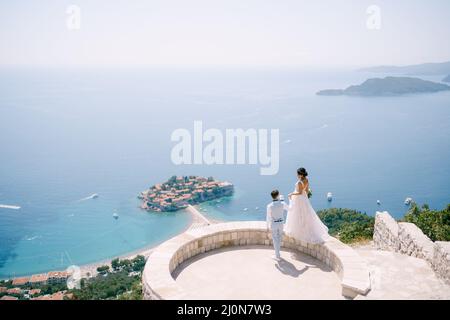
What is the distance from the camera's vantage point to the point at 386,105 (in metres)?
127

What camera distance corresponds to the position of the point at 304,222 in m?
6.02

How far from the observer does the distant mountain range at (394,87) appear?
134m

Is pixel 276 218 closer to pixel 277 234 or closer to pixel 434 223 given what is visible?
pixel 277 234

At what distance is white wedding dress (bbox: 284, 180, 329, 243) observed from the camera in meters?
5.96

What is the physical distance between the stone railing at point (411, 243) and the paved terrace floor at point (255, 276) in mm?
1424

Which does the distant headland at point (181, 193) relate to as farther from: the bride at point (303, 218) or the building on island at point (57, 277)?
the bride at point (303, 218)

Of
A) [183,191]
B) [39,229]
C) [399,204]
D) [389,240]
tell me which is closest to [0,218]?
[39,229]

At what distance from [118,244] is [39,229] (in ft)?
49.4

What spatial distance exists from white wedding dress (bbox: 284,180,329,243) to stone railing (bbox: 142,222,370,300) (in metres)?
0.13

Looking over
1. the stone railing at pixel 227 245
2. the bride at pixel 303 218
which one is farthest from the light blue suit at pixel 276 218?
the stone railing at pixel 227 245

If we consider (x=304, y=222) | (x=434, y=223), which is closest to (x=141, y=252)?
(x=434, y=223)

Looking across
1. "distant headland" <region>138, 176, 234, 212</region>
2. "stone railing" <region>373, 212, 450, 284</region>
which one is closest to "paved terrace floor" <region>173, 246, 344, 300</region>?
"stone railing" <region>373, 212, 450, 284</region>

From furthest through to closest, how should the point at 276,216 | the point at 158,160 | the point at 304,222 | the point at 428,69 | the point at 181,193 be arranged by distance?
the point at 428,69 < the point at 158,160 < the point at 181,193 < the point at 304,222 < the point at 276,216

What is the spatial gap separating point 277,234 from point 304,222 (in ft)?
1.66
